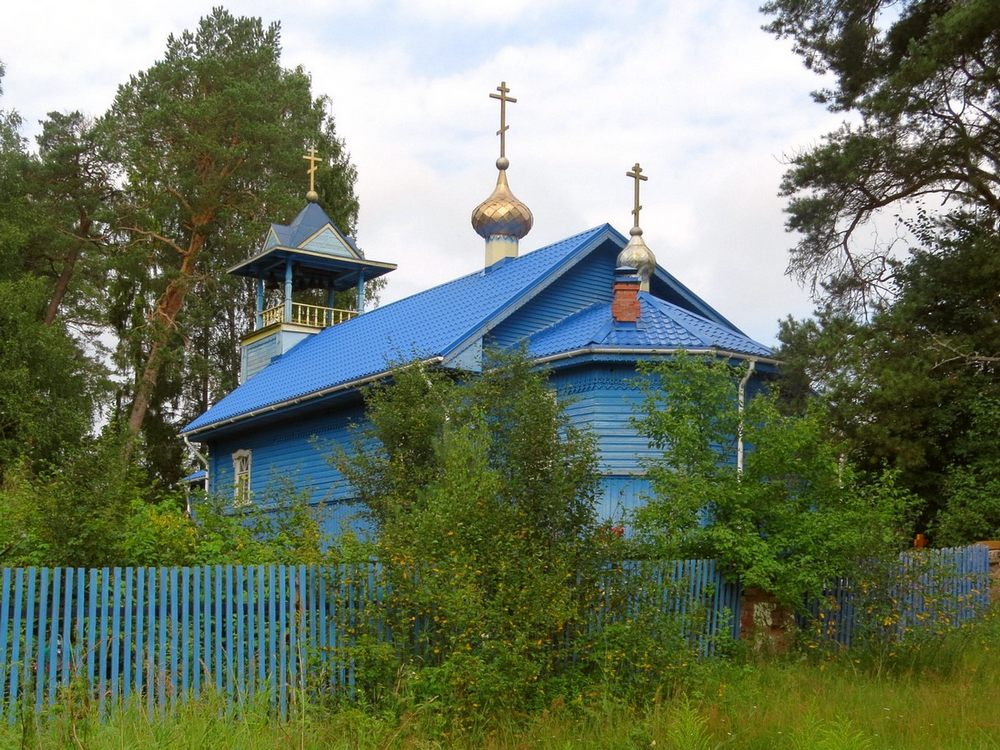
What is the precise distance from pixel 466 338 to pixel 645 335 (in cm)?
263

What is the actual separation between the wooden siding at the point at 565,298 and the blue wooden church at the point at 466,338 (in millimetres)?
27

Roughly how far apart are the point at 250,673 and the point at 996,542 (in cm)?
896

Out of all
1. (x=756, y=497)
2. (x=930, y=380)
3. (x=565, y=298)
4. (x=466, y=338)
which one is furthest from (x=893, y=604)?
(x=565, y=298)

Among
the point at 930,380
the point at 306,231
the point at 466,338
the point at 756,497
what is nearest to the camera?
the point at 756,497

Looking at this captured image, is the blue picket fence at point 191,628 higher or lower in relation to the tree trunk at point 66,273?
lower

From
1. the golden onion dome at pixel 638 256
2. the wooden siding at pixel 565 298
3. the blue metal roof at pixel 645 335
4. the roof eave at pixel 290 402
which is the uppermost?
the golden onion dome at pixel 638 256

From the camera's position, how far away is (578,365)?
1534cm

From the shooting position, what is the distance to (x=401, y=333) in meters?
19.9

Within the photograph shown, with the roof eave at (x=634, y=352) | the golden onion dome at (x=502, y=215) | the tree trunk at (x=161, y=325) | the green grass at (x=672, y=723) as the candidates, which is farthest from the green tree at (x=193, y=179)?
the green grass at (x=672, y=723)

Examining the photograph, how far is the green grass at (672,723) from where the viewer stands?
6.39m

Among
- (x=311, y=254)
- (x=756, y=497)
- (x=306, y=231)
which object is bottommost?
(x=756, y=497)

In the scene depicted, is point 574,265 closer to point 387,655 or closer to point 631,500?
point 631,500

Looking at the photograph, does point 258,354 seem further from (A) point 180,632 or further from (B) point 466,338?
(A) point 180,632

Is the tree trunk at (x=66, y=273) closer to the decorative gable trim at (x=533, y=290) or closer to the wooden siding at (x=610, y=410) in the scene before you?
the decorative gable trim at (x=533, y=290)
